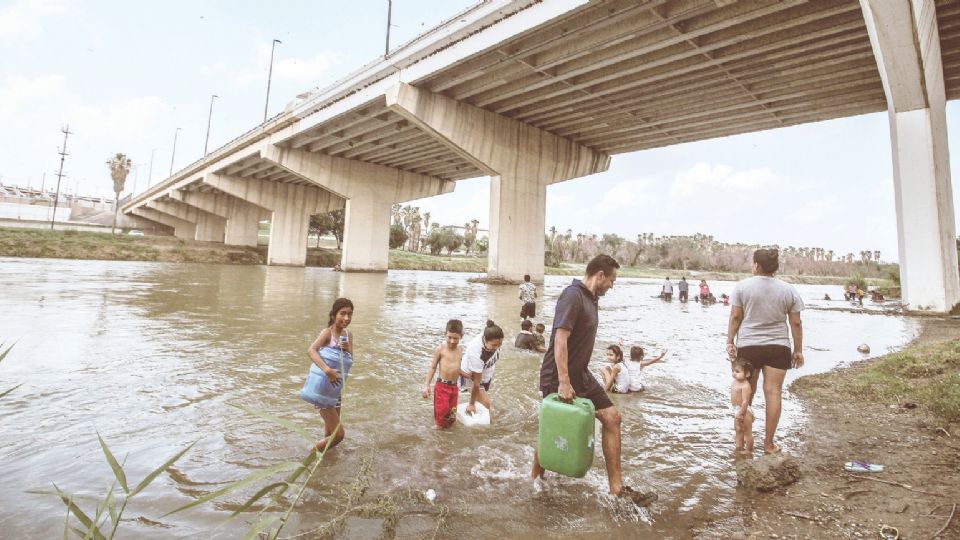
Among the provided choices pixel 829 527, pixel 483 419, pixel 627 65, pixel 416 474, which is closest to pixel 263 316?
pixel 483 419

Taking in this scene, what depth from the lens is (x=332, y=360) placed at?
13.4 feet

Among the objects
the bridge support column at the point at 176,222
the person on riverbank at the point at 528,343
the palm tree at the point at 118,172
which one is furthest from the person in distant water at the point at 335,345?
the bridge support column at the point at 176,222

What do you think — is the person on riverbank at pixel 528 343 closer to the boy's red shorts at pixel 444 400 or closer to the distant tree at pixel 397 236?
the boy's red shorts at pixel 444 400

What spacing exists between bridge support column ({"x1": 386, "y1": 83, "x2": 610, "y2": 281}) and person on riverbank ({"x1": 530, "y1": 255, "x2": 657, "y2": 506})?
Result: 22528 millimetres

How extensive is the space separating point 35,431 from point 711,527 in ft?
17.5

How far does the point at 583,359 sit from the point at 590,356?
0.19 meters

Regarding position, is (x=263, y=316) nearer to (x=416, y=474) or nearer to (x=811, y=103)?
(x=416, y=474)

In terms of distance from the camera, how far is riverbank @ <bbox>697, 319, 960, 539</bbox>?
119 inches

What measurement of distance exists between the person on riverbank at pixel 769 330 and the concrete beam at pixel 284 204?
Answer: 48460 mm

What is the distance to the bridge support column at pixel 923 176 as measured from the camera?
1550 centimetres

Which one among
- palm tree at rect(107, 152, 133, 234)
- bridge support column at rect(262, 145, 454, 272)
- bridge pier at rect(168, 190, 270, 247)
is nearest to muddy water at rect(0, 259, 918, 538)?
bridge support column at rect(262, 145, 454, 272)

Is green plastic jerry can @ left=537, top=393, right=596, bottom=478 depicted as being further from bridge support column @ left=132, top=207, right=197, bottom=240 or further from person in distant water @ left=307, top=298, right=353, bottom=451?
bridge support column @ left=132, top=207, right=197, bottom=240

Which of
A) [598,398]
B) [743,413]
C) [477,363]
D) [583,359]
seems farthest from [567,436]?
[743,413]

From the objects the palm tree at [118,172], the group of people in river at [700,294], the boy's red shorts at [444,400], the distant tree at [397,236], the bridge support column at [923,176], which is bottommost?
the boy's red shorts at [444,400]
